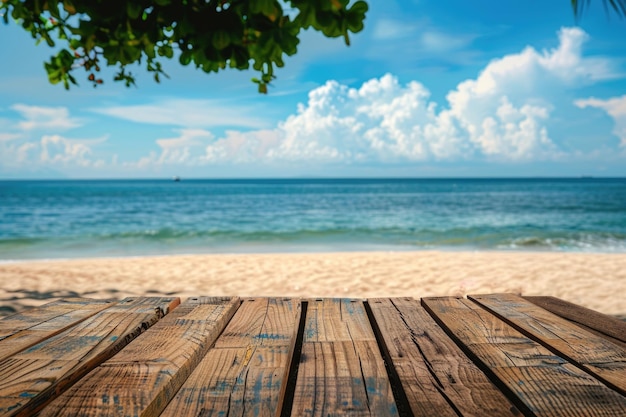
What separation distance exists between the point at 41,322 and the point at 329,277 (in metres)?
7.05

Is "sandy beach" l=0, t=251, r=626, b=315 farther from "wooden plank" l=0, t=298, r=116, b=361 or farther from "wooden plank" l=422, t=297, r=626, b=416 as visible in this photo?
"wooden plank" l=422, t=297, r=626, b=416

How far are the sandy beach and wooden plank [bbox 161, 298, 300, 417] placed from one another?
5.60 metres

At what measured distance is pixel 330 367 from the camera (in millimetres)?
1307

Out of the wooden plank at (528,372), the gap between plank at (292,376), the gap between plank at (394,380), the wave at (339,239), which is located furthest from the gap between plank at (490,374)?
the wave at (339,239)

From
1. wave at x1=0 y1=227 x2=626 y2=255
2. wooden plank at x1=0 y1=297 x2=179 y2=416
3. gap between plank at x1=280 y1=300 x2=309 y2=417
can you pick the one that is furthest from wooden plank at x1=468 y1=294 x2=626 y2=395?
wave at x1=0 y1=227 x2=626 y2=255

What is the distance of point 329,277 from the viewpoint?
8.62 metres

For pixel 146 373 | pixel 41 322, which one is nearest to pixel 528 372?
pixel 146 373

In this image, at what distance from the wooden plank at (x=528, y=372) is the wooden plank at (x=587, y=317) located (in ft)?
1.12

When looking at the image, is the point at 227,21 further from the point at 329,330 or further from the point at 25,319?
the point at 25,319

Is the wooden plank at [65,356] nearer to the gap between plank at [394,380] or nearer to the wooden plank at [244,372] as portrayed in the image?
the wooden plank at [244,372]

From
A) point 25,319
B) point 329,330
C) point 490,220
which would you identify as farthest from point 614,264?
point 490,220

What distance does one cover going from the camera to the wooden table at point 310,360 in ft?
3.56

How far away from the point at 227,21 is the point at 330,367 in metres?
1.15

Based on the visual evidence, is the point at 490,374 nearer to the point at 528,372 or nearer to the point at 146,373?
the point at 528,372
